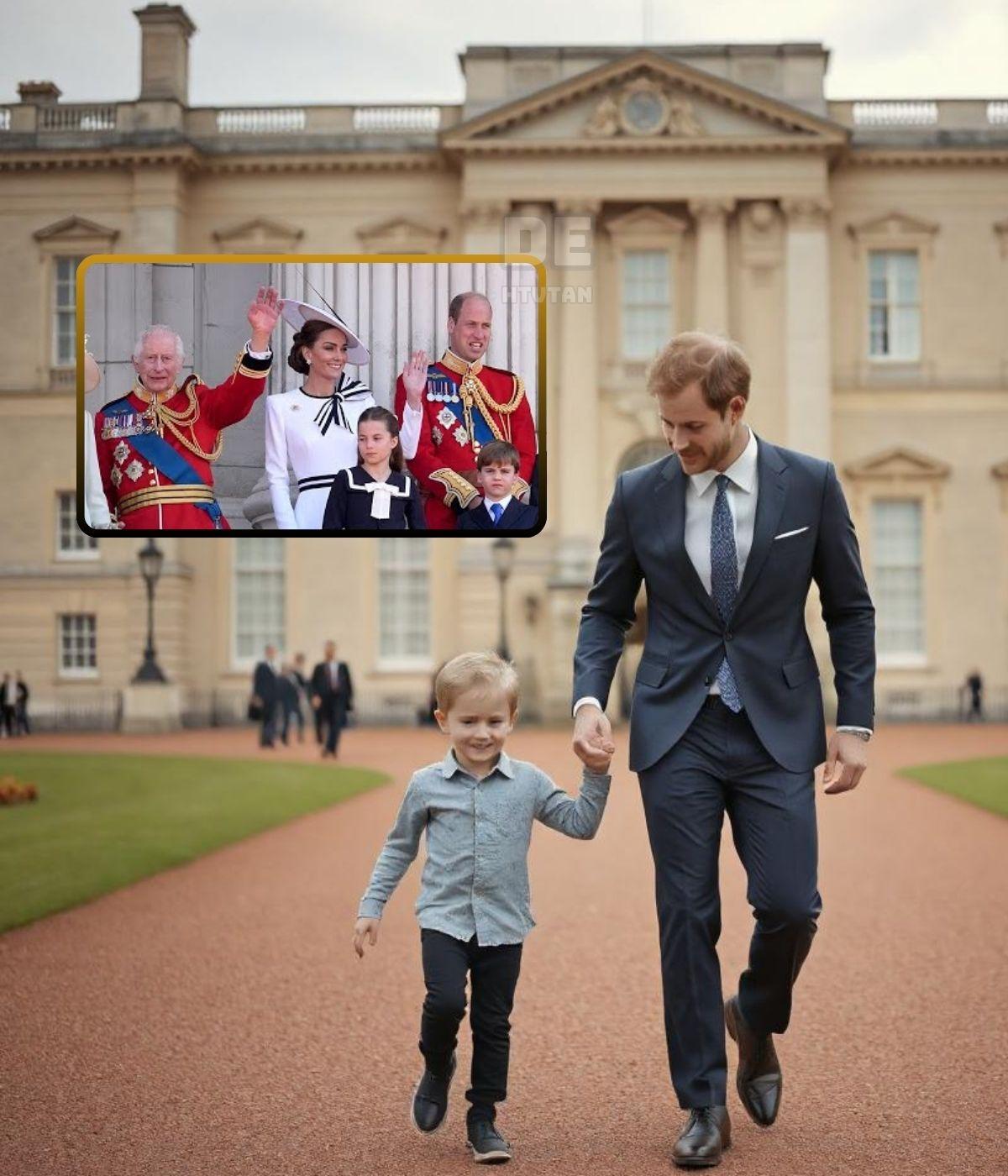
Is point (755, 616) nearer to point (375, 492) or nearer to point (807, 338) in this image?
point (375, 492)

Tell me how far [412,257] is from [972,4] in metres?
4.11

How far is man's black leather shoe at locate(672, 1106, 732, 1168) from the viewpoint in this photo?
175 inches

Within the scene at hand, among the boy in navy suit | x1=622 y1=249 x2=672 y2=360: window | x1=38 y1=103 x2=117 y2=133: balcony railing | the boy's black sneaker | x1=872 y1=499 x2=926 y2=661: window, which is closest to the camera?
the boy in navy suit

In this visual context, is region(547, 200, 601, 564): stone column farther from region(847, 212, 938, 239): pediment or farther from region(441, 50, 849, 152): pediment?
region(847, 212, 938, 239): pediment

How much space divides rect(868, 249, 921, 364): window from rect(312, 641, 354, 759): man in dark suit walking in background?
644 inches

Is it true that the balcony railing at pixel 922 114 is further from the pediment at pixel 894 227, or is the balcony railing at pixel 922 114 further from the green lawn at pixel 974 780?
the green lawn at pixel 974 780

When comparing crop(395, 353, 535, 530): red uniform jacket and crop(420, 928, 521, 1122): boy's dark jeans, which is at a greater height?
crop(395, 353, 535, 530): red uniform jacket

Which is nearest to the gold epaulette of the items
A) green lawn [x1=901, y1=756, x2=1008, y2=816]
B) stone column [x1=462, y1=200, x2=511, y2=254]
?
green lawn [x1=901, y1=756, x2=1008, y2=816]

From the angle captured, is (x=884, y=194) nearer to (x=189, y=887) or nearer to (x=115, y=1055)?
(x=189, y=887)

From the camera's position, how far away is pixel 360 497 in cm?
369

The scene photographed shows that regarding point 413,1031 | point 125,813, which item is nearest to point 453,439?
point 413,1031

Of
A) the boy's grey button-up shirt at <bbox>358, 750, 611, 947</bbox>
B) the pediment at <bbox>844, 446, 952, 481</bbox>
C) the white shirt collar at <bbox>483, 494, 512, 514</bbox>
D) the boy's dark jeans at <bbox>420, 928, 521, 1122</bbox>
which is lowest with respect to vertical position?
the boy's dark jeans at <bbox>420, 928, 521, 1122</bbox>

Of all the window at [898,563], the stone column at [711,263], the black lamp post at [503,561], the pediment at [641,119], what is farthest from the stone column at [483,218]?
the window at [898,563]

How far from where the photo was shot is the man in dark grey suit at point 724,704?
15.0ft
